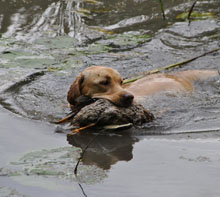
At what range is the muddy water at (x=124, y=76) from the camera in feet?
13.5

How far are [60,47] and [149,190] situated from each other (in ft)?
17.6

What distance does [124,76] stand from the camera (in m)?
8.27

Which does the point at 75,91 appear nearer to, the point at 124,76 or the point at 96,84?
the point at 96,84

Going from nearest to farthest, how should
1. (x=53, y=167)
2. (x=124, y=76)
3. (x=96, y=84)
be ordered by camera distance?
(x=53, y=167) → (x=96, y=84) → (x=124, y=76)

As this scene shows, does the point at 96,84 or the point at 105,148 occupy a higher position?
the point at 96,84

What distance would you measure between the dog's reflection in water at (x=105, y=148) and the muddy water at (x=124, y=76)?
1 cm

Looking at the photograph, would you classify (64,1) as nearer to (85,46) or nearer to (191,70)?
(85,46)

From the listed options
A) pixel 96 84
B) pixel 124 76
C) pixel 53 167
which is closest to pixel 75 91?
pixel 96 84

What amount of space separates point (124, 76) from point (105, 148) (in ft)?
10.7

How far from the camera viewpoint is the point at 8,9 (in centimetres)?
1176

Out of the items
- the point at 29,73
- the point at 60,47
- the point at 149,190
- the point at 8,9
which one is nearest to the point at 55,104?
the point at 29,73

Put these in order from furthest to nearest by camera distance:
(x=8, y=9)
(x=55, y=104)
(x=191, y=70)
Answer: (x=8, y=9), (x=191, y=70), (x=55, y=104)

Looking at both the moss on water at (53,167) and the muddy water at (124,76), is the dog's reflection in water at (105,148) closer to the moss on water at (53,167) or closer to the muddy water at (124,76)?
the muddy water at (124,76)

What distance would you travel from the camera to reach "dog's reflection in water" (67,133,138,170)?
4672 millimetres
